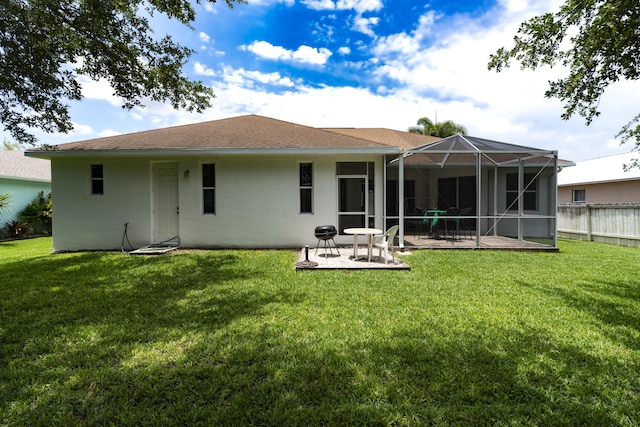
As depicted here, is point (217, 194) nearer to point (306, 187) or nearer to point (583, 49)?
point (306, 187)

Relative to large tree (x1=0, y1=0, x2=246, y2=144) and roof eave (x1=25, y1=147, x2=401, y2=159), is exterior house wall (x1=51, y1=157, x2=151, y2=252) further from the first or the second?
large tree (x1=0, y1=0, x2=246, y2=144)

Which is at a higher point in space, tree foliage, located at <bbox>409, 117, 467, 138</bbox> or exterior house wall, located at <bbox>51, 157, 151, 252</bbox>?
tree foliage, located at <bbox>409, 117, 467, 138</bbox>

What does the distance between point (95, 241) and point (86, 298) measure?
6.04m

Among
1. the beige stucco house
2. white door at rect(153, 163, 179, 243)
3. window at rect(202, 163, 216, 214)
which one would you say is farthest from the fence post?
white door at rect(153, 163, 179, 243)

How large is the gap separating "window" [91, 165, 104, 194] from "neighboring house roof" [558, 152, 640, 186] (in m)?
23.3

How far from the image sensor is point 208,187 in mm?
9797

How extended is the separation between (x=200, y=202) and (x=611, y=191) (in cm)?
2090

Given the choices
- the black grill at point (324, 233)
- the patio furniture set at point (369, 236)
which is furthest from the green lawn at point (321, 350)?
the black grill at point (324, 233)

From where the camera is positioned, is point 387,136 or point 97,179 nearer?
point 97,179

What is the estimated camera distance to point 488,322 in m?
3.93

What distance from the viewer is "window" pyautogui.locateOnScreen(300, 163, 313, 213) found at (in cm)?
970

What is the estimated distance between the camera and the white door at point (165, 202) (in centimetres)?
988

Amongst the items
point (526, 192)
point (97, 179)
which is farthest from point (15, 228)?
point (526, 192)

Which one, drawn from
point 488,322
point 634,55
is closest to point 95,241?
point 488,322
